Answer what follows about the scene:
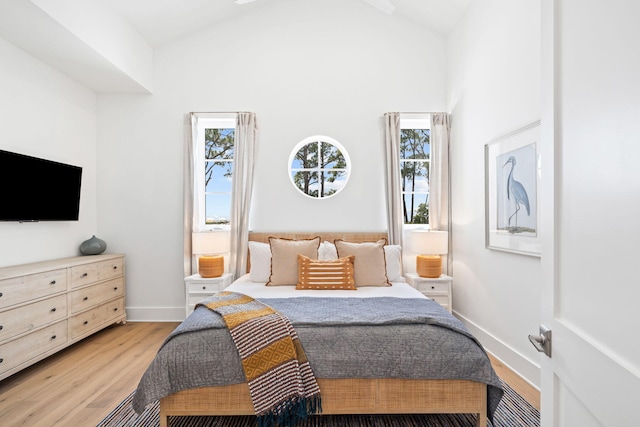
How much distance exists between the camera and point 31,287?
9.11ft

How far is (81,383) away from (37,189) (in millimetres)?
1744

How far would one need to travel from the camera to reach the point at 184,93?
164 inches

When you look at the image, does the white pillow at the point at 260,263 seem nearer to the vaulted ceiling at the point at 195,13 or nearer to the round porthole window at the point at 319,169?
the round porthole window at the point at 319,169

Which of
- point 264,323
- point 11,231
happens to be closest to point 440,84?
point 264,323

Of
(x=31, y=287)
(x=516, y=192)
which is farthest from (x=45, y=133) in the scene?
(x=516, y=192)

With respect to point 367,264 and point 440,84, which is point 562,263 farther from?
point 440,84

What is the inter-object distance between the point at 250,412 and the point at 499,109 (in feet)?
9.73

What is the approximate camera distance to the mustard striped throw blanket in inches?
74.7

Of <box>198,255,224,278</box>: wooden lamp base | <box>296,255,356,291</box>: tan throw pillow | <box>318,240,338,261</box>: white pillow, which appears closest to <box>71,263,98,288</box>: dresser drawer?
<box>198,255,224,278</box>: wooden lamp base

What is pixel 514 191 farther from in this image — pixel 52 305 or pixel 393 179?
pixel 52 305

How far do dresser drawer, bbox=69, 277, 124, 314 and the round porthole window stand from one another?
2.31m


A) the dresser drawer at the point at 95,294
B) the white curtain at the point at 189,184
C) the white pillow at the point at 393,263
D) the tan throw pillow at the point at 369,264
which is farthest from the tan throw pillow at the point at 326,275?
the dresser drawer at the point at 95,294

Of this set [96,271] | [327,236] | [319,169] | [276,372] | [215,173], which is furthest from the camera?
[215,173]

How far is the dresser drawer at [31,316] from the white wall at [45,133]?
20.2 inches
